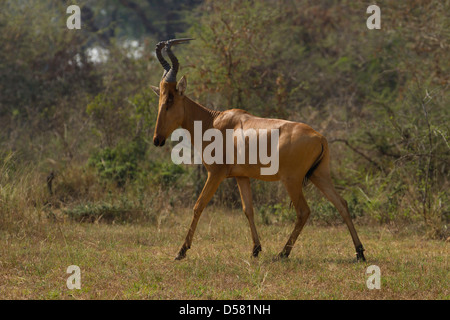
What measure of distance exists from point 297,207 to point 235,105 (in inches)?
207

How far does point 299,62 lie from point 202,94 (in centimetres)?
735

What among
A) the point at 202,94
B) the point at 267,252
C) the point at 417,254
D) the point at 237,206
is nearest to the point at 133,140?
the point at 202,94

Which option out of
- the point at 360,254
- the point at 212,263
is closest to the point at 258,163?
the point at 212,263

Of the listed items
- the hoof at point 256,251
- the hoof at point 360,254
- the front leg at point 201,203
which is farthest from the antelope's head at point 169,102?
the hoof at point 360,254

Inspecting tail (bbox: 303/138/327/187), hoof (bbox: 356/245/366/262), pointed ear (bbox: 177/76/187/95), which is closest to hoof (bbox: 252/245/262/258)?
tail (bbox: 303/138/327/187)

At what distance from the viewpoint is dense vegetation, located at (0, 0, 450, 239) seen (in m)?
10.2

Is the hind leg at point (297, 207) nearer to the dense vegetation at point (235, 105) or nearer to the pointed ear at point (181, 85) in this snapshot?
the pointed ear at point (181, 85)

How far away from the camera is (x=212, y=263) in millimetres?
7051

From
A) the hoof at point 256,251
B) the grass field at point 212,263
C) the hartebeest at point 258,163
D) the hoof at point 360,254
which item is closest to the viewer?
the grass field at point 212,263

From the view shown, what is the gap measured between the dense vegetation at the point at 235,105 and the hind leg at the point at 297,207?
105 inches

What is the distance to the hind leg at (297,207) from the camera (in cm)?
715

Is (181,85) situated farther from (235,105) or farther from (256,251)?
(235,105)

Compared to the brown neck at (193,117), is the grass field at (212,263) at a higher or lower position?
lower

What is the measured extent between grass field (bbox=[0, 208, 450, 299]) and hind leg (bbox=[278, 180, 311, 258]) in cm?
17
